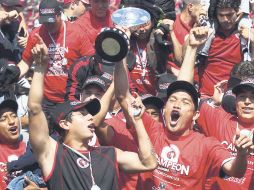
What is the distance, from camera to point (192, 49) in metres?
9.05

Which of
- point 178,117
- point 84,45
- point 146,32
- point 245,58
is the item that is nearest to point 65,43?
point 84,45

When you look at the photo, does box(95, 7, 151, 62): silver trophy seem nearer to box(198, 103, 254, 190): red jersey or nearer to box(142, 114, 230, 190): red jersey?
box(142, 114, 230, 190): red jersey

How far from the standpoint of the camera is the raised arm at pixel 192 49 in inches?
353

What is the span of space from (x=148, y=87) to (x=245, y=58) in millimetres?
1112

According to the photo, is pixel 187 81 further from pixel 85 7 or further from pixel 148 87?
pixel 85 7

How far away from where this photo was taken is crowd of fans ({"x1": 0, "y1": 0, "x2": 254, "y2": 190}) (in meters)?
8.00

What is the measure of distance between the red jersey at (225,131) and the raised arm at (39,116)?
5.71ft

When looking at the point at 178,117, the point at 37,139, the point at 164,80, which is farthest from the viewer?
the point at 164,80

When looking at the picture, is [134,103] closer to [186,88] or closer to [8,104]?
[186,88]

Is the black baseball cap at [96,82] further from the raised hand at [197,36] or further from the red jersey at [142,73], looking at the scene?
the red jersey at [142,73]

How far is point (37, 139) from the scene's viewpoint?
7773 mm

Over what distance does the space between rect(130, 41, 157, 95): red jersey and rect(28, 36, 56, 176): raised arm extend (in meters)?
3.04

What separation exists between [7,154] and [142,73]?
1938 mm

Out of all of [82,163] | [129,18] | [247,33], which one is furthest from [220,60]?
[82,163]
